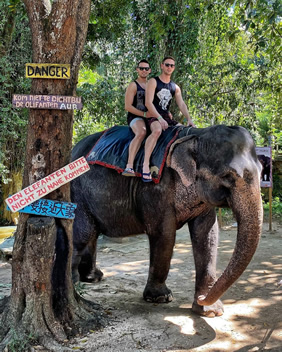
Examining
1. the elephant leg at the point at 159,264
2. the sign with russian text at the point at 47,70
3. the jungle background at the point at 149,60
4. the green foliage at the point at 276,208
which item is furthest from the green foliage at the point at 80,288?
the green foliage at the point at 276,208

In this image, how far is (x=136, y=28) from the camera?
9.10 m

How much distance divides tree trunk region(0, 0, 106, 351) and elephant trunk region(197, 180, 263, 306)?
1.23 m

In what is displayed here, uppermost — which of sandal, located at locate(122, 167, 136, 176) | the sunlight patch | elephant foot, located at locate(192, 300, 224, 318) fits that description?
sandal, located at locate(122, 167, 136, 176)

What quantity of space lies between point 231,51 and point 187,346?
8629mm

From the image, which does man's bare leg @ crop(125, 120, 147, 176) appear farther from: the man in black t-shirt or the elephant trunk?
the elephant trunk

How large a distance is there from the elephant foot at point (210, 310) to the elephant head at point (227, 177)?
0.25m

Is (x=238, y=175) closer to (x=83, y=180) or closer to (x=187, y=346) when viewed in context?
(x=187, y=346)

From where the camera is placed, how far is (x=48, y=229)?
3.79m

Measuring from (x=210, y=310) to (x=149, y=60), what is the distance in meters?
5.90

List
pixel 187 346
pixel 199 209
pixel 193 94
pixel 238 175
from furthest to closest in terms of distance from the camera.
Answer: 1. pixel 193 94
2. pixel 199 209
3. pixel 238 175
4. pixel 187 346

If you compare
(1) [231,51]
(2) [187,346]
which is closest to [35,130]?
(2) [187,346]

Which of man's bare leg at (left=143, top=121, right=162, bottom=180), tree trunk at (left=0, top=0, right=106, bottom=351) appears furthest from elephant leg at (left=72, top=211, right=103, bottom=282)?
tree trunk at (left=0, top=0, right=106, bottom=351)

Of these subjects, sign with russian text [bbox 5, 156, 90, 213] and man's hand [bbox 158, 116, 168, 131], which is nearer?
sign with russian text [bbox 5, 156, 90, 213]

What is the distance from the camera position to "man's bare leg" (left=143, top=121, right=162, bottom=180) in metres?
4.68
